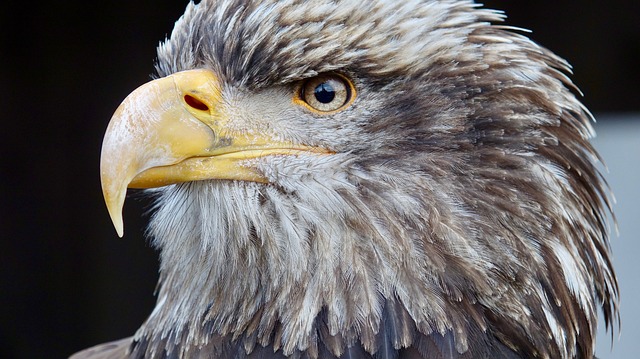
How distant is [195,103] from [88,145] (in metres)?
4.26

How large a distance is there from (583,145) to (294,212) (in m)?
0.79

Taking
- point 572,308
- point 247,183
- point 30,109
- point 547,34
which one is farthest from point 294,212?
point 30,109

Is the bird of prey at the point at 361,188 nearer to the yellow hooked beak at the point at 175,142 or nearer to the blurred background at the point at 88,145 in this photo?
the yellow hooked beak at the point at 175,142

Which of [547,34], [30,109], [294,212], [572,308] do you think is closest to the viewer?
[294,212]

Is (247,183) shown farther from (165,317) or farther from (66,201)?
(66,201)

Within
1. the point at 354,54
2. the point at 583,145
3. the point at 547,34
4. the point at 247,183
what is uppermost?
the point at 354,54

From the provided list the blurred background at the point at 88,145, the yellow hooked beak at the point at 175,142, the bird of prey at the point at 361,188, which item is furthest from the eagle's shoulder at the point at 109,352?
the blurred background at the point at 88,145

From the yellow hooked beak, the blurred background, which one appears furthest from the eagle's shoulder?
the blurred background

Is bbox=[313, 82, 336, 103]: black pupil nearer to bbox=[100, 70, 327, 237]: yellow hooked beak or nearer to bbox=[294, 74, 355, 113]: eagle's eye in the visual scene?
bbox=[294, 74, 355, 113]: eagle's eye

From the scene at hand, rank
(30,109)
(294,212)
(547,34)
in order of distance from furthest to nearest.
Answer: (30,109) < (547,34) < (294,212)

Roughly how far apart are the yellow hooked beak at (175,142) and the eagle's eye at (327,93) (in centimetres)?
Answer: 11

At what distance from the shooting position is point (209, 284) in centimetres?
195

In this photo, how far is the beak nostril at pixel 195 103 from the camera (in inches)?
73.9

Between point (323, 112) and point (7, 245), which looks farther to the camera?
point (7, 245)
